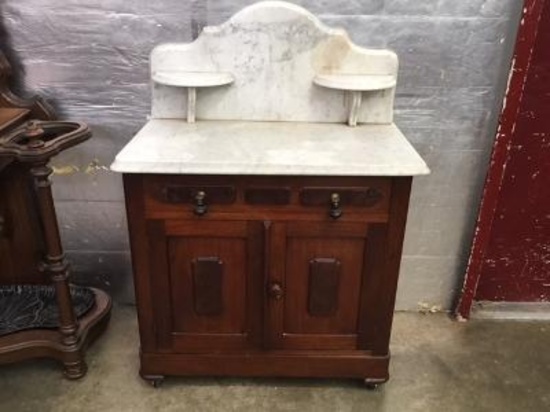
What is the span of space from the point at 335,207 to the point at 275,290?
1.07 ft

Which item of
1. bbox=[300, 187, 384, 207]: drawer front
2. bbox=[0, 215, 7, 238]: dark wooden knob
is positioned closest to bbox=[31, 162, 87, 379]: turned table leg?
bbox=[0, 215, 7, 238]: dark wooden knob

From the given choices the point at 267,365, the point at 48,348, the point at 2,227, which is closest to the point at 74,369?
the point at 48,348

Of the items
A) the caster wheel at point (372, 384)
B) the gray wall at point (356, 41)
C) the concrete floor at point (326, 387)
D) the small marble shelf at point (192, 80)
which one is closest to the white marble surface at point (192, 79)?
the small marble shelf at point (192, 80)

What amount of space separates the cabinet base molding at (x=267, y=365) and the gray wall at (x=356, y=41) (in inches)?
22.4

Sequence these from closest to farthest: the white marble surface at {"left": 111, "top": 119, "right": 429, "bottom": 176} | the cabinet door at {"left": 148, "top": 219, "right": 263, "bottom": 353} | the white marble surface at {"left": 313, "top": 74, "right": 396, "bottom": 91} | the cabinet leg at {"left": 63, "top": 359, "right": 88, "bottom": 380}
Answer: the white marble surface at {"left": 111, "top": 119, "right": 429, "bottom": 176}
the cabinet door at {"left": 148, "top": 219, "right": 263, "bottom": 353}
the white marble surface at {"left": 313, "top": 74, "right": 396, "bottom": 91}
the cabinet leg at {"left": 63, "top": 359, "right": 88, "bottom": 380}

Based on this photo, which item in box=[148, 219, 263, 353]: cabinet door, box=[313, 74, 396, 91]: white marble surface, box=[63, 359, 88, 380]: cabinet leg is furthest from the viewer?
box=[63, 359, 88, 380]: cabinet leg

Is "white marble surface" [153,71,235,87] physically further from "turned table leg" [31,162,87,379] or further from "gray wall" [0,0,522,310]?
"turned table leg" [31,162,87,379]

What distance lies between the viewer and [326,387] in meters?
1.80

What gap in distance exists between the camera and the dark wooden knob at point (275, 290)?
5.15 ft

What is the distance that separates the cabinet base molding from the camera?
1.71 m

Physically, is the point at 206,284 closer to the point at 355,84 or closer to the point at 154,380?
the point at 154,380

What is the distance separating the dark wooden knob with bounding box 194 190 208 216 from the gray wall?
58 centimetres

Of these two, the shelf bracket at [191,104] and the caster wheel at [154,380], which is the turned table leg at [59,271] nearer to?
the caster wheel at [154,380]

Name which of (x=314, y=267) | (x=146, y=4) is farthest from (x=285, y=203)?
(x=146, y=4)
